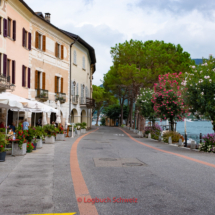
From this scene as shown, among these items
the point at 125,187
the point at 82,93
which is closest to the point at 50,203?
the point at 125,187

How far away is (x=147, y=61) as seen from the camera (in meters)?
39.4

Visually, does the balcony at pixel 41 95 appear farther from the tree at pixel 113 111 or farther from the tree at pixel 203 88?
the tree at pixel 113 111

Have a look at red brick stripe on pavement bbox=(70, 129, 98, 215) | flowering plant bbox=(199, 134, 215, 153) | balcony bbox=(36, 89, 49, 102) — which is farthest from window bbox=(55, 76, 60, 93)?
red brick stripe on pavement bbox=(70, 129, 98, 215)

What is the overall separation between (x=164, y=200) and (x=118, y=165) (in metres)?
4.13

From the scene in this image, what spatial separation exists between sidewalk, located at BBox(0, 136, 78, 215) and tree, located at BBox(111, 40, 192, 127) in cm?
2968

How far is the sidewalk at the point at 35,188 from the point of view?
15.5 feet

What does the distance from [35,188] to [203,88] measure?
12.7 metres

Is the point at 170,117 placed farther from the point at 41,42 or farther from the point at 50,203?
the point at 50,203

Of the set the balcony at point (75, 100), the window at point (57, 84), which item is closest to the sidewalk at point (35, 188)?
the window at point (57, 84)

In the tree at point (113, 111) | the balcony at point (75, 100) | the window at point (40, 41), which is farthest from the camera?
the tree at point (113, 111)

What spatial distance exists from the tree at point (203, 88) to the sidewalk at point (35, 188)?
32.6ft

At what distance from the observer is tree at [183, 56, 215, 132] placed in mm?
16188

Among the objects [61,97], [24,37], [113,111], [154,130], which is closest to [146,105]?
[154,130]

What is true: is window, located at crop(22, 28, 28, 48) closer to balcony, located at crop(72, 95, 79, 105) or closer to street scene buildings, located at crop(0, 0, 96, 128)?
street scene buildings, located at crop(0, 0, 96, 128)
